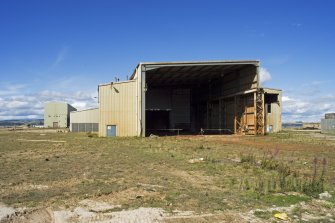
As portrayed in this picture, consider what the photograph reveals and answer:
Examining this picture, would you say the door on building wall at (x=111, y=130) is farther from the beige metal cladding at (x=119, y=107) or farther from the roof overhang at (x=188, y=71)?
the roof overhang at (x=188, y=71)

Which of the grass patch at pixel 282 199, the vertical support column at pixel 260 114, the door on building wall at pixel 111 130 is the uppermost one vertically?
the vertical support column at pixel 260 114

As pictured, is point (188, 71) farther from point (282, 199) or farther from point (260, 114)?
point (282, 199)

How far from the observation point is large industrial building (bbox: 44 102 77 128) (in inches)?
3716

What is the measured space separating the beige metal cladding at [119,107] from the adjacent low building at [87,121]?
936 inches

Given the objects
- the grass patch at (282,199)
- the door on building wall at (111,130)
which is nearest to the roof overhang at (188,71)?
the door on building wall at (111,130)

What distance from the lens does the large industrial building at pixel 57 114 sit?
94375mm

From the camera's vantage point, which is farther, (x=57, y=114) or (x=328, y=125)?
(x=57, y=114)

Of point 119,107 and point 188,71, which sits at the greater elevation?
point 188,71

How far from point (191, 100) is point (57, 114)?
46517 mm

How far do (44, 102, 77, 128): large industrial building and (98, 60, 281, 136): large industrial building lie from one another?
37188 mm

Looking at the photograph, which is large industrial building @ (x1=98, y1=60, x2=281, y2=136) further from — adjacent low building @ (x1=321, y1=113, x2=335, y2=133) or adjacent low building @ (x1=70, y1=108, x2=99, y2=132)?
adjacent low building @ (x1=70, y1=108, x2=99, y2=132)

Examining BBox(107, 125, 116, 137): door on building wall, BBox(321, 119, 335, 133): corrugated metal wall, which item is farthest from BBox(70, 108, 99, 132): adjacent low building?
BBox(321, 119, 335, 133): corrugated metal wall

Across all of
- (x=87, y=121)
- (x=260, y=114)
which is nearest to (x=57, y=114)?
(x=87, y=121)

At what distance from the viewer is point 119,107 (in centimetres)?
4212
